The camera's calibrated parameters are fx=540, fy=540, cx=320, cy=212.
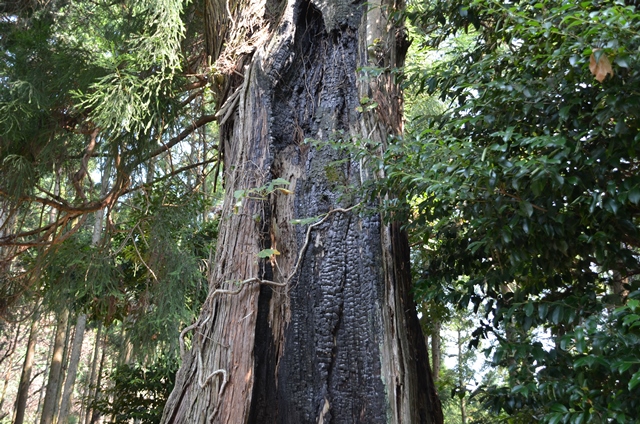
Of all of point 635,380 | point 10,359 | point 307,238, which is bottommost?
point 635,380

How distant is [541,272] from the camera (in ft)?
8.38

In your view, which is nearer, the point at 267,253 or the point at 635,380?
the point at 635,380

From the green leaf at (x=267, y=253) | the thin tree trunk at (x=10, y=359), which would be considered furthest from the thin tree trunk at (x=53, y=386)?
the green leaf at (x=267, y=253)

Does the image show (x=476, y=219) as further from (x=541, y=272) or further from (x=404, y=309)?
(x=404, y=309)

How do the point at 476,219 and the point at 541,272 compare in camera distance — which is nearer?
the point at 476,219

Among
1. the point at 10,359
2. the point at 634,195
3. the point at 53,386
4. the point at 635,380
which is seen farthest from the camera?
the point at 10,359

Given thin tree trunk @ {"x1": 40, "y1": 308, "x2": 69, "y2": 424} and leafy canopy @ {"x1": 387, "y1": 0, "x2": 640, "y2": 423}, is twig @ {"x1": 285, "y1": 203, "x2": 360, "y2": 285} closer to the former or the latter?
leafy canopy @ {"x1": 387, "y1": 0, "x2": 640, "y2": 423}

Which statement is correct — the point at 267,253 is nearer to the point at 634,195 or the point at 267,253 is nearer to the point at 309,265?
the point at 309,265

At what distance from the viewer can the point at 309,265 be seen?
3.29m

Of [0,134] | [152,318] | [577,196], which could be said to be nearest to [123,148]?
[0,134]

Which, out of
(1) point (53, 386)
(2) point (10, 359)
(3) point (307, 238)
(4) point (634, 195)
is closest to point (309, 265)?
(3) point (307, 238)

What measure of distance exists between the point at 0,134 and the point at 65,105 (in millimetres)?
727

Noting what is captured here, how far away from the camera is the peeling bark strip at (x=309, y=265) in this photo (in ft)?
9.82

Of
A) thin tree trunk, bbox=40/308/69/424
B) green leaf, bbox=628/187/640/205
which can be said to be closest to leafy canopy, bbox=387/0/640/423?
green leaf, bbox=628/187/640/205
